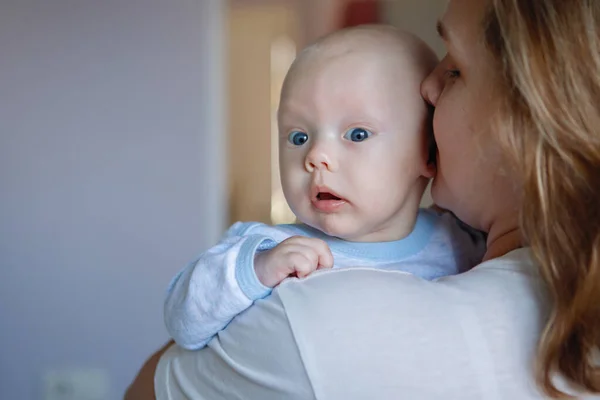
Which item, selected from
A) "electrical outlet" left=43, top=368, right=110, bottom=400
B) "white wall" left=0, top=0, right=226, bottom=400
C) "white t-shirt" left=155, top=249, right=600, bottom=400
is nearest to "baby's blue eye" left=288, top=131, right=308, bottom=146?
"white t-shirt" left=155, top=249, right=600, bottom=400

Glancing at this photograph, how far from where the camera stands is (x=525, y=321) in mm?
647

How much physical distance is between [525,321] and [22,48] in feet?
5.69

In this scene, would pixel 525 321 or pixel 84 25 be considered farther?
pixel 84 25

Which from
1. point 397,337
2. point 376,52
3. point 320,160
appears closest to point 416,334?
point 397,337

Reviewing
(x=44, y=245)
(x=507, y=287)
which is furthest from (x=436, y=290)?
Result: (x=44, y=245)

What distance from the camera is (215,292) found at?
0.76 m

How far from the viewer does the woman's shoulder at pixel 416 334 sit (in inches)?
24.0

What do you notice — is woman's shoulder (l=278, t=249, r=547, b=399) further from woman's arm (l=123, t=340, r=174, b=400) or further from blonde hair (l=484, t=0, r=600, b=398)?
woman's arm (l=123, t=340, r=174, b=400)

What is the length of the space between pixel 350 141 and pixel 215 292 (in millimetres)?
252

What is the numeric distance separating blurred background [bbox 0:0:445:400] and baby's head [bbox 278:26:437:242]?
110cm

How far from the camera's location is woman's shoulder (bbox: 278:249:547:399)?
24.0 inches

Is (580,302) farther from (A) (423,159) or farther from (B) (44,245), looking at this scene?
(B) (44,245)

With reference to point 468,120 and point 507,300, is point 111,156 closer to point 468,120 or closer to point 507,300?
point 468,120

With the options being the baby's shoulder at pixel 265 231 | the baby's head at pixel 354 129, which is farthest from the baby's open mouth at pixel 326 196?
the baby's shoulder at pixel 265 231
